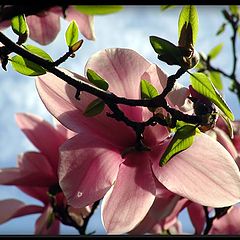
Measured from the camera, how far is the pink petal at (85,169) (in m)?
0.58

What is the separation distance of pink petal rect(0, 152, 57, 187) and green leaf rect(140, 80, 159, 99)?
0.34 m

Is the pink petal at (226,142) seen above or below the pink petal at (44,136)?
above

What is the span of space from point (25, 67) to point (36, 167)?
327mm

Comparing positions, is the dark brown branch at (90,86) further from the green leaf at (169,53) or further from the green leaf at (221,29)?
the green leaf at (221,29)

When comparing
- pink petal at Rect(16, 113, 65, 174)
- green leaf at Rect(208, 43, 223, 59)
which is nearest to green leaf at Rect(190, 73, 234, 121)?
pink petal at Rect(16, 113, 65, 174)

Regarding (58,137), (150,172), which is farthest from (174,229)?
(150,172)

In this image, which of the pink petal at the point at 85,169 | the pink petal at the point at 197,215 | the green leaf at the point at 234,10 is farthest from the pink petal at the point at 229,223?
the green leaf at the point at 234,10

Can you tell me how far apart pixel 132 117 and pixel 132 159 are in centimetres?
5

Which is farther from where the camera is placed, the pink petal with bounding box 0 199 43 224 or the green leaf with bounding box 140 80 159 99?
the pink petal with bounding box 0 199 43 224

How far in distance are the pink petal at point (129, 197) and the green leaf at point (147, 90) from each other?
100 millimetres

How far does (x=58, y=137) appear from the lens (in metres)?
0.87

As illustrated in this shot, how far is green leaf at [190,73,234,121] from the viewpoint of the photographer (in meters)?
0.54

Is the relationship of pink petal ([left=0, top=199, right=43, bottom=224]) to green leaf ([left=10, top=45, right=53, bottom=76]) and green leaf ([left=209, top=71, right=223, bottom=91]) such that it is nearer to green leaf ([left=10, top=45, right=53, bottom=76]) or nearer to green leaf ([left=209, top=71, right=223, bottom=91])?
green leaf ([left=10, top=45, right=53, bottom=76])

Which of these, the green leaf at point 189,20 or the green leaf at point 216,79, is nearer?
the green leaf at point 189,20
